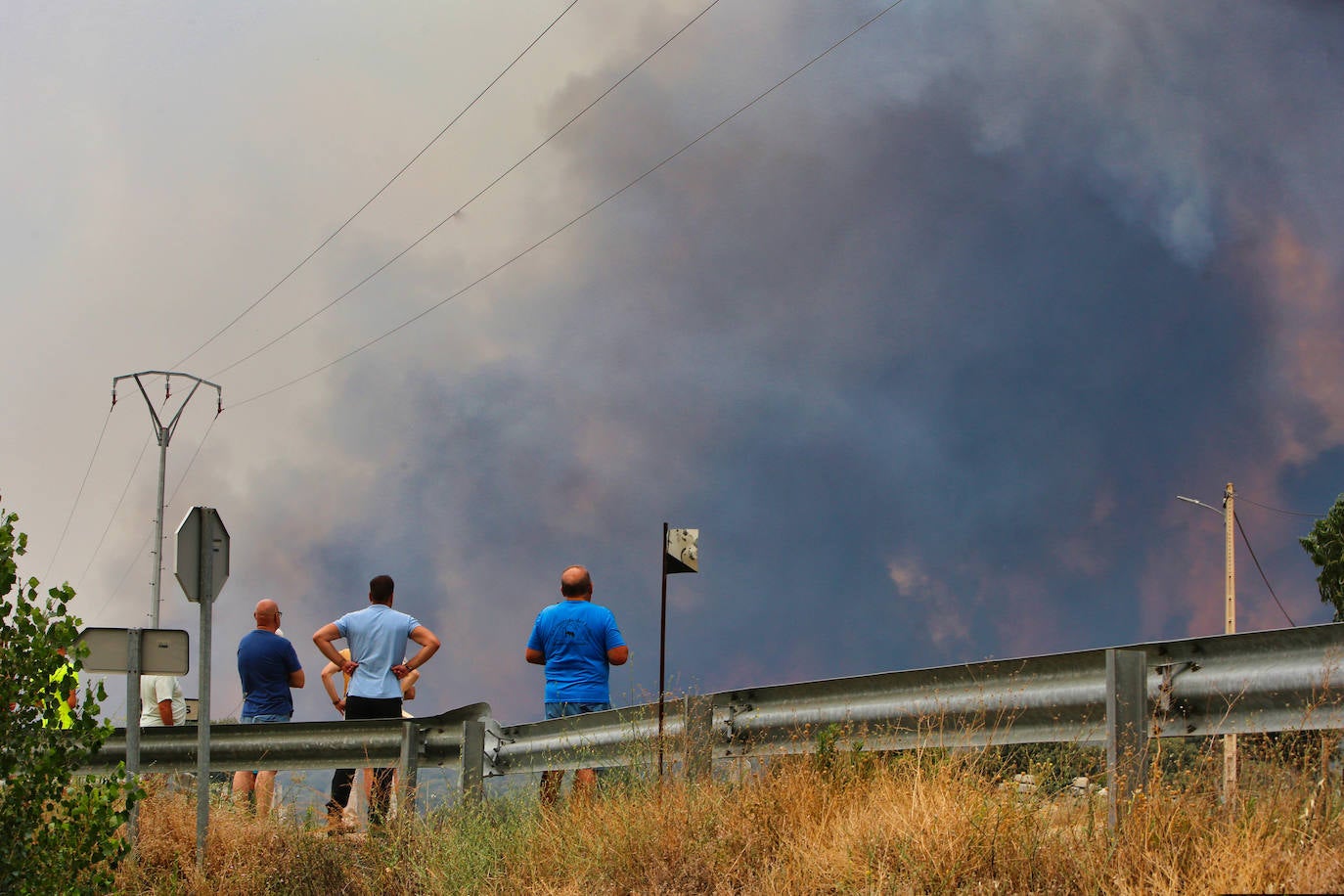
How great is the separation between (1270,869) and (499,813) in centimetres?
596

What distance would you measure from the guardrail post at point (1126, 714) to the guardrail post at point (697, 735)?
318 cm

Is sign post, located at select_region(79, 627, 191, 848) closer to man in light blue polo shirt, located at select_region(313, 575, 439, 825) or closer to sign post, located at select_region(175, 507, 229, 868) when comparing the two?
sign post, located at select_region(175, 507, 229, 868)

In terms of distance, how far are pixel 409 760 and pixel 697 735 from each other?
2.93m

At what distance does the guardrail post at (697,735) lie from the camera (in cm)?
934

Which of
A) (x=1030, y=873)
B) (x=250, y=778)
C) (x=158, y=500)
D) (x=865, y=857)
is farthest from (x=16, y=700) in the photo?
(x=158, y=500)

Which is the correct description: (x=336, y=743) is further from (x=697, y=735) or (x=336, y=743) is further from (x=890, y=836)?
(x=890, y=836)

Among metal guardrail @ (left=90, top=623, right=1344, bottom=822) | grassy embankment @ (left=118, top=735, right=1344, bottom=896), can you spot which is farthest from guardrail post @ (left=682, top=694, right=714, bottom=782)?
grassy embankment @ (left=118, top=735, right=1344, bottom=896)

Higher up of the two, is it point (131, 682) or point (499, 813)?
point (131, 682)

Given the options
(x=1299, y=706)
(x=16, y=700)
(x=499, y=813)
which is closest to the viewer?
(x=1299, y=706)

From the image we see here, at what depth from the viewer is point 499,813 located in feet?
33.9

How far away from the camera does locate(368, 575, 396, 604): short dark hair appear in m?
12.0

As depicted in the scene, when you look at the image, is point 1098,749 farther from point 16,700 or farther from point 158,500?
point 158,500

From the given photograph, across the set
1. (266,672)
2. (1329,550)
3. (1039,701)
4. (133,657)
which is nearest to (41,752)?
(133,657)

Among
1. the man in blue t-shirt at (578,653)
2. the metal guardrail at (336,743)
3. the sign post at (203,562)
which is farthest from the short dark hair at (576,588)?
the sign post at (203,562)
